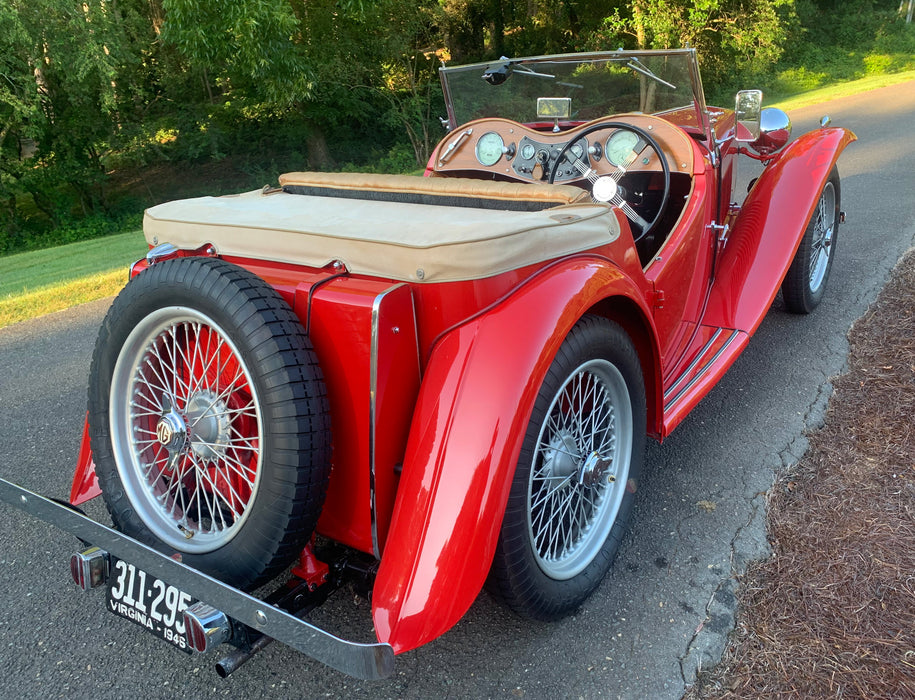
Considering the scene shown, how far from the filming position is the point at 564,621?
2.07 metres

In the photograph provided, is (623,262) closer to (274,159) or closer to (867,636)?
(867,636)

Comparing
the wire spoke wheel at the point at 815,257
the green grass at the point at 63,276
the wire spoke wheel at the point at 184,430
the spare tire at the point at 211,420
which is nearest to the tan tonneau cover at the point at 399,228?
the spare tire at the point at 211,420

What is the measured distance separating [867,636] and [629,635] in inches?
26.2

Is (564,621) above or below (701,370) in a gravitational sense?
below

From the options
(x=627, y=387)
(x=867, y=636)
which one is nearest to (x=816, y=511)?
(x=867, y=636)

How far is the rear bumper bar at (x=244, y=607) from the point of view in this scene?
4.59 ft

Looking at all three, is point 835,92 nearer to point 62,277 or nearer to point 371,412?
point 62,277

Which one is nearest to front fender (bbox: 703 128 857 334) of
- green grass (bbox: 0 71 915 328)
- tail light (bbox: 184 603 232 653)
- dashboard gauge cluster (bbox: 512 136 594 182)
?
dashboard gauge cluster (bbox: 512 136 594 182)

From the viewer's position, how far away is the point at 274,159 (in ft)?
60.8

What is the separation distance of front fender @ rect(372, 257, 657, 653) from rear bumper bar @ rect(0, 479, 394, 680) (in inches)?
5.7

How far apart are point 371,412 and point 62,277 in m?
6.65

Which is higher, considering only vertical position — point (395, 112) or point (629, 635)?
point (395, 112)

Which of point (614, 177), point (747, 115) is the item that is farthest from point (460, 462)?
point (747, 115)

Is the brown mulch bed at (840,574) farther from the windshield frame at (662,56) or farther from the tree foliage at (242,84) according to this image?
the tree foliage at (242,84)
